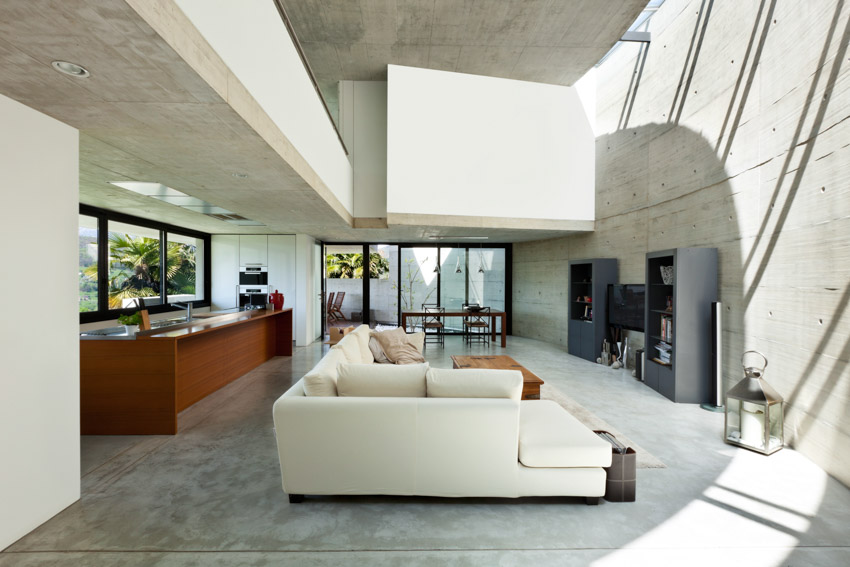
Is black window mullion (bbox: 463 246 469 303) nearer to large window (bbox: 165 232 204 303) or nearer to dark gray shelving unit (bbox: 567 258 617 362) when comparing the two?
dark gray shelving unit (bbox: 567 258 617 362)

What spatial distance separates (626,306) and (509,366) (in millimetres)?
2917

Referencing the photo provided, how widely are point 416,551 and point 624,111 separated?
6887 millimetres

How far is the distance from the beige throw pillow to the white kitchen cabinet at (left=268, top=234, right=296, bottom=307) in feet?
12.3

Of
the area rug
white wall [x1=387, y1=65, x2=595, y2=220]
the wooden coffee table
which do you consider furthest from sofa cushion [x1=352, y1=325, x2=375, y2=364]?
white wall [x1=387, y1=65, x2=595, y2=220]

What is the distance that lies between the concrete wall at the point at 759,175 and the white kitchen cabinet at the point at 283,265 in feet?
20.5

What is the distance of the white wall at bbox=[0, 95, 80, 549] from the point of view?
211 centimetres

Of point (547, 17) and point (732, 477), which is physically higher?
point (547, 17)

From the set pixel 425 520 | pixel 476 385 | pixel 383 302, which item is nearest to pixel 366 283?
pixel 383 302

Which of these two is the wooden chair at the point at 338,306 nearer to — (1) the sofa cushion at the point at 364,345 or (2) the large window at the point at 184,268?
(2) the large window at the point at 184,268

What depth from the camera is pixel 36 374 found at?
7.47 feet

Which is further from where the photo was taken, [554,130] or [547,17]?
[554,130]

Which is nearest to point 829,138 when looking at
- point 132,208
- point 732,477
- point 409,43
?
point 732,477

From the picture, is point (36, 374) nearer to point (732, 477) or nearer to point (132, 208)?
point (132, 208)

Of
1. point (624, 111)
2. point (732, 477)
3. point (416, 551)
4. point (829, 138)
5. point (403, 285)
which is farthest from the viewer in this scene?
point (403, 285)
